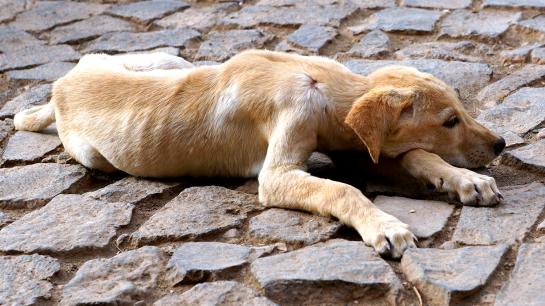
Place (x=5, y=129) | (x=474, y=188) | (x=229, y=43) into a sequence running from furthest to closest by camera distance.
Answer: (x=229, y=43), (x=5, y=129), (x=474, y=188)

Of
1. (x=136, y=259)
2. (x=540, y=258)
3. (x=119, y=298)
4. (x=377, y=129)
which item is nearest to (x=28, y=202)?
(x=136, y=259)

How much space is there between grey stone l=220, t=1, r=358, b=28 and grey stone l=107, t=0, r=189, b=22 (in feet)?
2.21

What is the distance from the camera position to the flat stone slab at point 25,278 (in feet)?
13.2

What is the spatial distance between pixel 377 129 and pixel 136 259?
1.33 m

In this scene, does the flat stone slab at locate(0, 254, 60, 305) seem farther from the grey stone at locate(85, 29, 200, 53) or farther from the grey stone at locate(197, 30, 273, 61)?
the grey stone at locate(85, 29, 200, 53)

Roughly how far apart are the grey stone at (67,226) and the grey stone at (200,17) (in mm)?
3242

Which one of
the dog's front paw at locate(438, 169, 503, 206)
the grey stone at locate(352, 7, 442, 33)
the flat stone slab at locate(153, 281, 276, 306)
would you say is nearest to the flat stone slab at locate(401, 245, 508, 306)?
the dog's front paw at locate(438, 169, 503, 206)

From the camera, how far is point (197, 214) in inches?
186

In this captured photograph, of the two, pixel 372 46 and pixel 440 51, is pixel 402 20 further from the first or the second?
pixel 440 51

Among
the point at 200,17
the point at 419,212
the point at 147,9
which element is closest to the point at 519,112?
the point at 419,212

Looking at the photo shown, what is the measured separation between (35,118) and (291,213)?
228 cm

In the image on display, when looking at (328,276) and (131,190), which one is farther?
(131,190)

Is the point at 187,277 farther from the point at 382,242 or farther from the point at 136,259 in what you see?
the point at 382,242

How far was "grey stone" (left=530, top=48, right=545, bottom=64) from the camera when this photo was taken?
6473 millimetres
